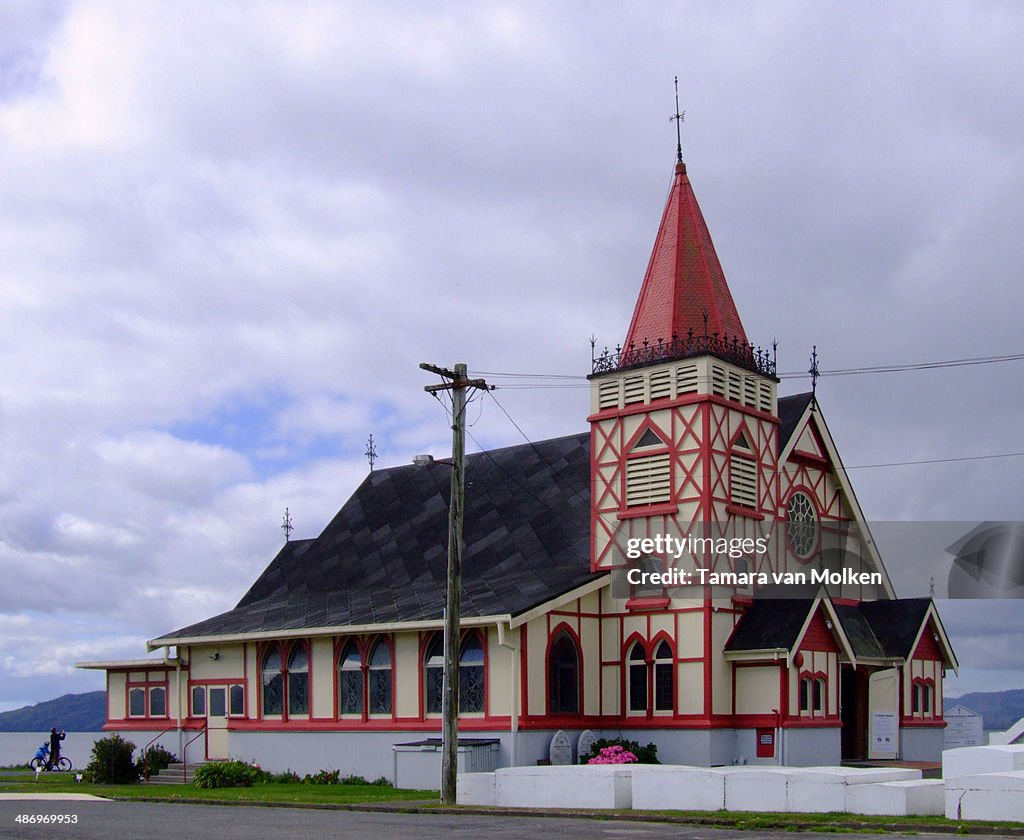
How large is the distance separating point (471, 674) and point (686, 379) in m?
9.51

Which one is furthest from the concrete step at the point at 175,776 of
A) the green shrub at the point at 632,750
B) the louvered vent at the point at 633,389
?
the louvered vent at the point at 633,389

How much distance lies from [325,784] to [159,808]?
8177 millimetres

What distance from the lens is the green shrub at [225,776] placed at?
116 ft

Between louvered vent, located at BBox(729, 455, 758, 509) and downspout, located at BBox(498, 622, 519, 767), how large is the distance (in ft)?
23.3

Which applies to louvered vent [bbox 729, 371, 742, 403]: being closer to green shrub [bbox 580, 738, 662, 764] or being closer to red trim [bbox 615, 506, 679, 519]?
red trim [bbox 615, 506, 679, 519]

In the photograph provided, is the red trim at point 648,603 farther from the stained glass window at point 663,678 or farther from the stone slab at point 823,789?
the stone slab at point 823,789

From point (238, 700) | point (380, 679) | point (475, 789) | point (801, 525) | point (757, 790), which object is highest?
point (801, 525)

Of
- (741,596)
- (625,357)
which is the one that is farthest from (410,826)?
(625,357)

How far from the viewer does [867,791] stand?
22.2 metres

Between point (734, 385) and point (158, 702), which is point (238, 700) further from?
point (734, 385)

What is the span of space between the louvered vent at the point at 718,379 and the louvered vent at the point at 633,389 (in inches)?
84.3

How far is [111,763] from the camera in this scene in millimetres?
39312

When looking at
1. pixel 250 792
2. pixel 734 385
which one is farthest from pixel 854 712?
pixel 250 792

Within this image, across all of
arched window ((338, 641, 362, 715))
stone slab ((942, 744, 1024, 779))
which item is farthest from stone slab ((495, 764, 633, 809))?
arched window ((338, 641, 362, 715))
